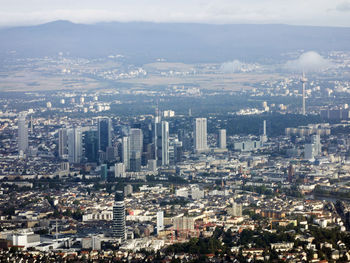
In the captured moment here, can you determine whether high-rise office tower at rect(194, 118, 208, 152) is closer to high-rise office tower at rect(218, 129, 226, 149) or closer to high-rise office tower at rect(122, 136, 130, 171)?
high-rise office tower at rect(218, 129, 226, 149)

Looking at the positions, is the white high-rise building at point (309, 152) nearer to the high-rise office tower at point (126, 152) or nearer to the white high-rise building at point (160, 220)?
the high-rise office tower at point (126, 152)

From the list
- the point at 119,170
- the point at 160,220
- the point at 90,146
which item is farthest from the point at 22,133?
the point at 160,220

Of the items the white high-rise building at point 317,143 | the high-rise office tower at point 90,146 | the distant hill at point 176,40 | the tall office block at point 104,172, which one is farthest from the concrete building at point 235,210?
the distant hill at point 176,40

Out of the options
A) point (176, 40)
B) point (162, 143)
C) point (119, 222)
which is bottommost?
point (162, 143)

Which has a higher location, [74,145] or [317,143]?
[74,145]

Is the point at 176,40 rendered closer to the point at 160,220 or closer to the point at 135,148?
the point at 135,148

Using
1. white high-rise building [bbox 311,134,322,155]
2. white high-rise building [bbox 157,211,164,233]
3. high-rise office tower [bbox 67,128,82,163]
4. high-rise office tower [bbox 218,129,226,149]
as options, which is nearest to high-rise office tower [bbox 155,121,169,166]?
high-rise office tower [bbox 67,128,82,163]
